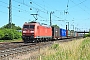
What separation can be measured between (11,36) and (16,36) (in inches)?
127

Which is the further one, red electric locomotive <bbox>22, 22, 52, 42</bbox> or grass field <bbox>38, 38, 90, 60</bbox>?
red electric locomotive <bbox>22, 22, 52, 42</bbox>

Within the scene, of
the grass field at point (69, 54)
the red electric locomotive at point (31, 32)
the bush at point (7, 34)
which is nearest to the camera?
the grass field at point (69, 54)

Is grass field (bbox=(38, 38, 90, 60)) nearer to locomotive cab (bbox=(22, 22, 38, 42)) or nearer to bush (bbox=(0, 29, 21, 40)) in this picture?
locomotive cab (bbox=(22, 22, 38, 42))

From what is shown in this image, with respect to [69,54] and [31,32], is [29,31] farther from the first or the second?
[69,54]

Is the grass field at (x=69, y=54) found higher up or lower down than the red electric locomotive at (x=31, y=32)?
lower down

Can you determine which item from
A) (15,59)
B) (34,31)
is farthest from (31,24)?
(15,59)

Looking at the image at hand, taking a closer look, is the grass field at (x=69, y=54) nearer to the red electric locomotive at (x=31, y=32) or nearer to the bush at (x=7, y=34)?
the red electric locomotive at (x=31, y=32)

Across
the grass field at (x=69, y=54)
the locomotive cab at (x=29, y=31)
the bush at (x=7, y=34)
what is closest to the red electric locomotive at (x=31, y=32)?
the locomotive cab at (x=29, y=31)

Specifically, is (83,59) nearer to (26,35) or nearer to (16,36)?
(26,35)

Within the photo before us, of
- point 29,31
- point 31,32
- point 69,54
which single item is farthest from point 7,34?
point 69,54

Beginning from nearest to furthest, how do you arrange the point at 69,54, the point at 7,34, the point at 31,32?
the point at 69,54
the point at 31,32
the point at 7,34

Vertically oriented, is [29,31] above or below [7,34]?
above

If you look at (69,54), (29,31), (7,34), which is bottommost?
(69,54)

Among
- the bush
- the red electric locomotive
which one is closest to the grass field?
the red electric locomotive
